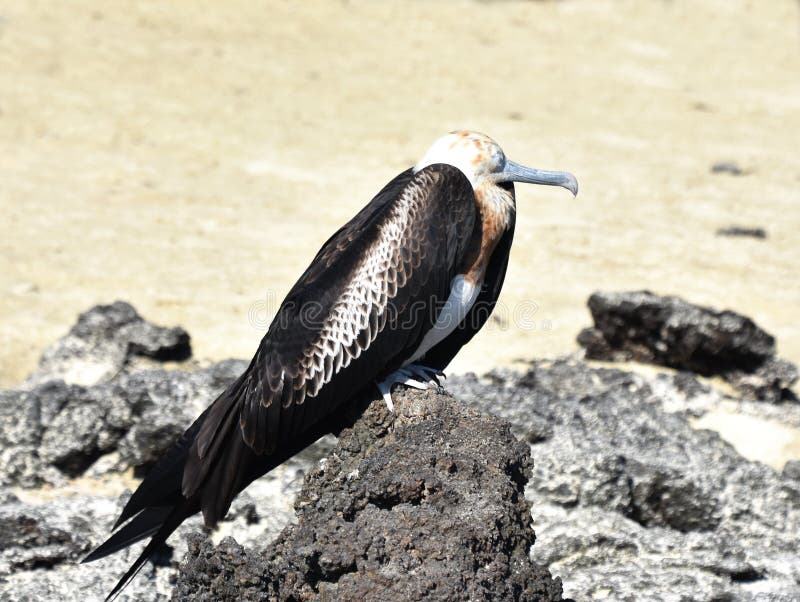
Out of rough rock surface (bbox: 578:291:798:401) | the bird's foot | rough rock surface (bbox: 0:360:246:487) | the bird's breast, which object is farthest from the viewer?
rough rock surface (bbox: 578:291:798:401)

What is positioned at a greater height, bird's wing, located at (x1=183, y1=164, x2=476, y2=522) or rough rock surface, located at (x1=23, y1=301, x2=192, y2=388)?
bird's wing, located at (x1=183, y1=164, x2=476, y2=522)

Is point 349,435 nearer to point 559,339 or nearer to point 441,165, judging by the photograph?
point 441,165

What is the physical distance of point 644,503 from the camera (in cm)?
533

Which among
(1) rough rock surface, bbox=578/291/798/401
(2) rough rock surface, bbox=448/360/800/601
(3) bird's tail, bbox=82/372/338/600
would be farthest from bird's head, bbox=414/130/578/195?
(1) rough rock surface, bbox=578/291/798/401

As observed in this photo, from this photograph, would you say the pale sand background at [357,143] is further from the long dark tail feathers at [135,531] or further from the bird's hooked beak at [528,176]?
the long dark tail feathers at [135,531]

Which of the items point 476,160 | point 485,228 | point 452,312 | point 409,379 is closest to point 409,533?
point 409,379

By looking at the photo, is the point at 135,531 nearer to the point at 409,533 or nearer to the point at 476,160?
the point at 409,533

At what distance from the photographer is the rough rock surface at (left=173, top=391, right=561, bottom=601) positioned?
3.46m

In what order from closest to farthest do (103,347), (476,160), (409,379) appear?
(409,379), (476,160), (103,347)

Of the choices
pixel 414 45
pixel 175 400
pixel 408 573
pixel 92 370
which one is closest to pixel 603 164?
pixel 414 45

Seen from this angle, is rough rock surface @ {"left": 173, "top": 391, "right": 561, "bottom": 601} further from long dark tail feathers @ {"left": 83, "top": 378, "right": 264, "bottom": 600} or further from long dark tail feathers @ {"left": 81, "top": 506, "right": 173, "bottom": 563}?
long dark tail feathers @ {"left": 81, "top": 506, "right": 173, "bottom": 563}

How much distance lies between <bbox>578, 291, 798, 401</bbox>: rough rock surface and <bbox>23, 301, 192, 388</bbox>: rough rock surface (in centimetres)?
262

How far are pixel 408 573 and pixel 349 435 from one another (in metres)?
0.77

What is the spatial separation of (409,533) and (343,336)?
956 mm
